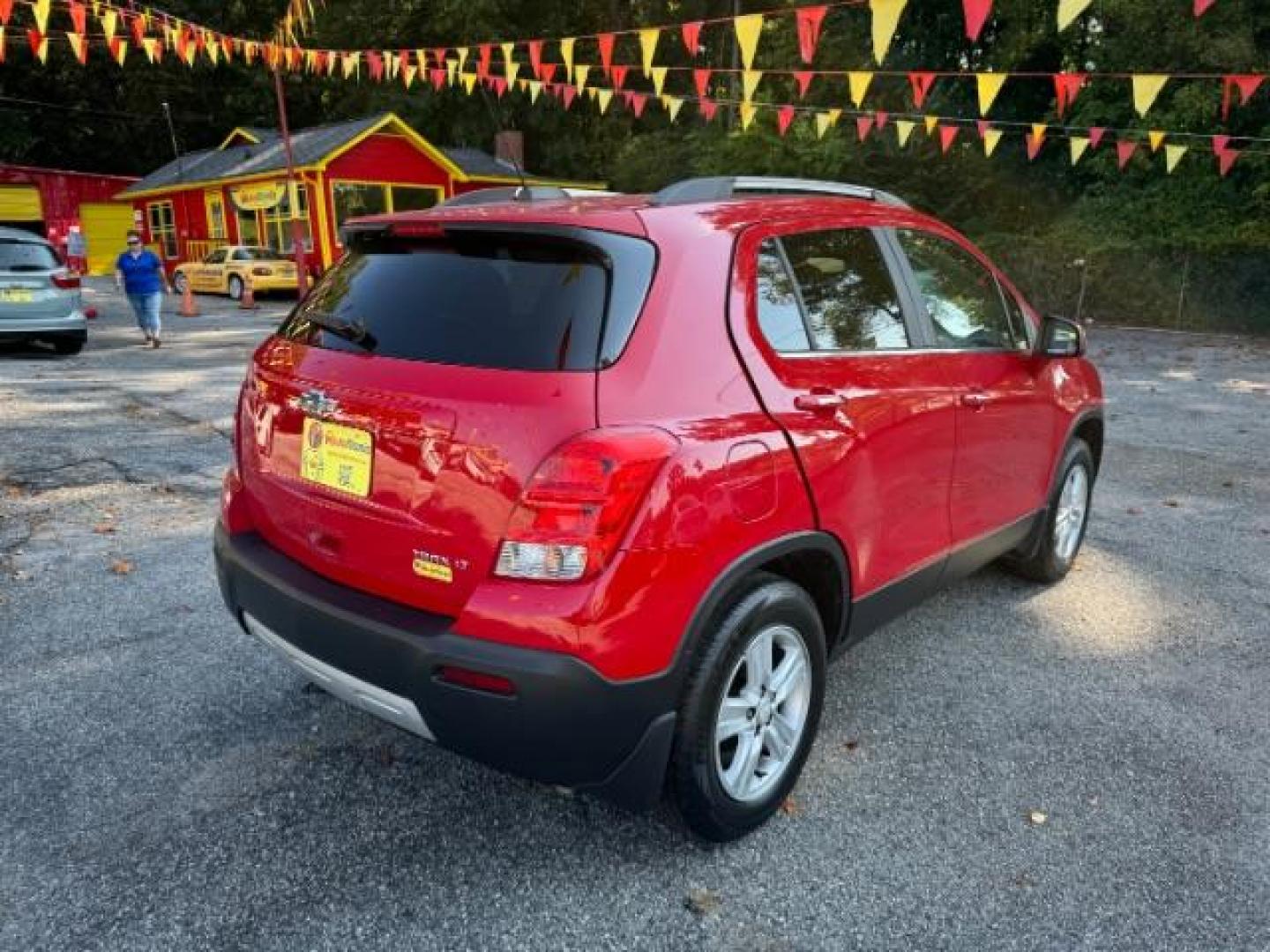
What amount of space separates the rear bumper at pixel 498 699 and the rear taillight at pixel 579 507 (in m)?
0.21

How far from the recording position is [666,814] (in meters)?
2.68

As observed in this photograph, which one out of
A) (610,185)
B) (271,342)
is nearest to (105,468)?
(271,342)

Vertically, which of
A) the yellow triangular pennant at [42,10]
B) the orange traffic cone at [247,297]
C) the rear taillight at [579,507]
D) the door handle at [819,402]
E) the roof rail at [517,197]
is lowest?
the orange traffic cone at [247,297]

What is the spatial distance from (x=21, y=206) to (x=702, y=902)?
40254 mm

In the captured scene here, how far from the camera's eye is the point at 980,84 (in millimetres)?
9703

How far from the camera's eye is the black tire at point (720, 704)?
2.35 m

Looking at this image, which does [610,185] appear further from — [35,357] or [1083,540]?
[1083,540]

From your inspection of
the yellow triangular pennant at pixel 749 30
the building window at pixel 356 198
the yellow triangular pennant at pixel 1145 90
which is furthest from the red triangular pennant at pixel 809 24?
the building window at pixel 356 198

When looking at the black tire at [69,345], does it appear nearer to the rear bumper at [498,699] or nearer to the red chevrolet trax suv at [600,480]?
the red chevrolet trax suv at [600,480]

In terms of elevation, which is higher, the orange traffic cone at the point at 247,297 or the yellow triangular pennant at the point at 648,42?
the yellow triangular pennant at the point at 648,42

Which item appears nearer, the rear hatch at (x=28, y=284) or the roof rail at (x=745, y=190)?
the roof rail at (x=745, y=190)

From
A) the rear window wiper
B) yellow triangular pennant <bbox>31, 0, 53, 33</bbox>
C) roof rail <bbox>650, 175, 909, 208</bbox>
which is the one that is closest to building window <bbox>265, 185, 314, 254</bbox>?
yellow triangular pennant <bbox>31, 0, 53, 33</bbox>

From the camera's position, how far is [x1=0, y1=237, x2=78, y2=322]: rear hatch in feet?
36.5

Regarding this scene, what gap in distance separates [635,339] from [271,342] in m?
1.38
